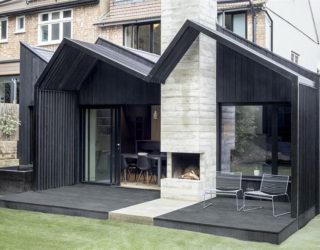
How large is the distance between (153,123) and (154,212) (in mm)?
7466

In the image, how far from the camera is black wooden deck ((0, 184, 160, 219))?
9.56 meters

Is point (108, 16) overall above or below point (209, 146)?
above

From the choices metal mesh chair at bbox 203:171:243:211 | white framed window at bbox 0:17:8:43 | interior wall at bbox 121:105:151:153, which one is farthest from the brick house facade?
metal mesh chair at bbox 203:171:243:211

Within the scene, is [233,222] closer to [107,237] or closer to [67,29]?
[107,237]

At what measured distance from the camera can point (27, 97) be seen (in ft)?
49.4

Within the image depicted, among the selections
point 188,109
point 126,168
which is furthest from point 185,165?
point 126,168

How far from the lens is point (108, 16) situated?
19.7 metres

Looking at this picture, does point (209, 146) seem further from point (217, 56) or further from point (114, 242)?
point (114, 242)

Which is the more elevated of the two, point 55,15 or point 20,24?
point 55,15

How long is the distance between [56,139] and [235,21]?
766cm

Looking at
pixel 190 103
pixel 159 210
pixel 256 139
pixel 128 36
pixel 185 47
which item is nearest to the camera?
pixel 159 210

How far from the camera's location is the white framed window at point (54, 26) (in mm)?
20812

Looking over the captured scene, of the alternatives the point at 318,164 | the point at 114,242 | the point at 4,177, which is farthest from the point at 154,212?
the point at 4,177

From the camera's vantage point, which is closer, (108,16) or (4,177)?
(4,177)
